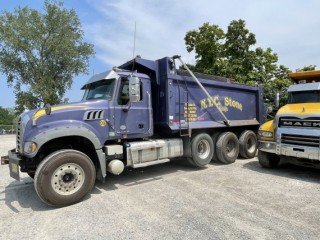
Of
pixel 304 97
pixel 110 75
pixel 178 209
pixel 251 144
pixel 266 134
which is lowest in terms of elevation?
pixel 178 209

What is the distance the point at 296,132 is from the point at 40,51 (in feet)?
86.1

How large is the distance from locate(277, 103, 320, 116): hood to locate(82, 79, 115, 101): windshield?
4.62 metres

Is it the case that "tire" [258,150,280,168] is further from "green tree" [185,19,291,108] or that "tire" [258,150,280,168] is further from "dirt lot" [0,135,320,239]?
"green tree" [185,19,291,108]

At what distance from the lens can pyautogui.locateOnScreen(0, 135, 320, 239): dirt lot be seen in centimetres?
415

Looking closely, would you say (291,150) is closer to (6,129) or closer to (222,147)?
(222,147)

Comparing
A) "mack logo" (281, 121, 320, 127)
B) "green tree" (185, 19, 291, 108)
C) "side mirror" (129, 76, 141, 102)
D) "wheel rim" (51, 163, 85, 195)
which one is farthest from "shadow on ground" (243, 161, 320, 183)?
"green tree" (185, 19, 291, 108)

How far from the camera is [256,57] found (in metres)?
20.3

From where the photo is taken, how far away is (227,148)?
934 cm

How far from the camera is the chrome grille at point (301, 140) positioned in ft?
22.0

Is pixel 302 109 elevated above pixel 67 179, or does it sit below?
above

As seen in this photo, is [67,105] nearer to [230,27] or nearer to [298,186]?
[298,186]

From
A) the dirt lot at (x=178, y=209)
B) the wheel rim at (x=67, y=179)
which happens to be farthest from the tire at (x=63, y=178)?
the dirt lot at (x=178, y=209)

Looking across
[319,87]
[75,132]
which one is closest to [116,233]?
[75,132]

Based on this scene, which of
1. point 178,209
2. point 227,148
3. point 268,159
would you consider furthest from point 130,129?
point 268,159
